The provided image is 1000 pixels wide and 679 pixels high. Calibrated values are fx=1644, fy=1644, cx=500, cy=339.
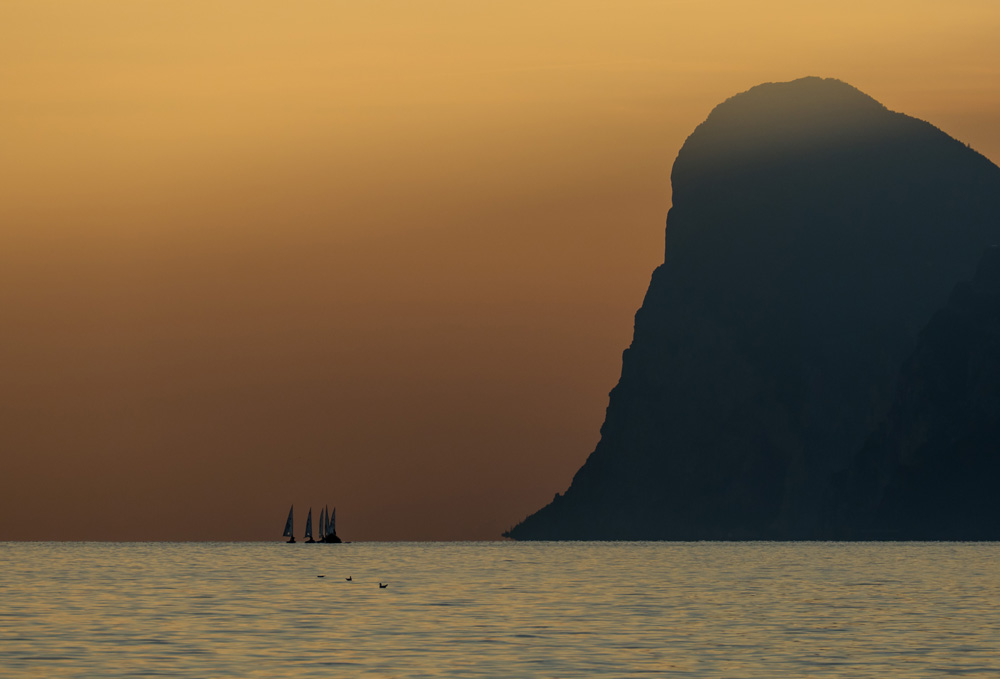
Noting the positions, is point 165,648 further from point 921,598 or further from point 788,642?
point 921,598

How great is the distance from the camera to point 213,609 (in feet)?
293

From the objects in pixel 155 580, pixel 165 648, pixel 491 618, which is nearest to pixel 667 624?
pixel 491 618

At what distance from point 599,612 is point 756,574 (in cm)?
6439

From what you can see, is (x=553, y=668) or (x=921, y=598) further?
(x=921, y=598)

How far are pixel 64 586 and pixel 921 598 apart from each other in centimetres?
6005

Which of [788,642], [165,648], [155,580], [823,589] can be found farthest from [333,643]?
[155,580]

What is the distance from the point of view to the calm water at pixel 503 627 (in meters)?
57.0

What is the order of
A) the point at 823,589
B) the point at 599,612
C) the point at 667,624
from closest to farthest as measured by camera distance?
the point at 667,624, the point at 599,612, the point at 823,589

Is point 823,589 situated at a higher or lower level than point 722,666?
higher

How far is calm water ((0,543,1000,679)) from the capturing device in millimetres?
56969

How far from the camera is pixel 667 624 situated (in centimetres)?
7694

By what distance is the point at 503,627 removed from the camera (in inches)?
2958

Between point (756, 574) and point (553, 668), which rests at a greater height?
point (756, 574)

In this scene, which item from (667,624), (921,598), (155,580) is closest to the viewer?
(667,624)
